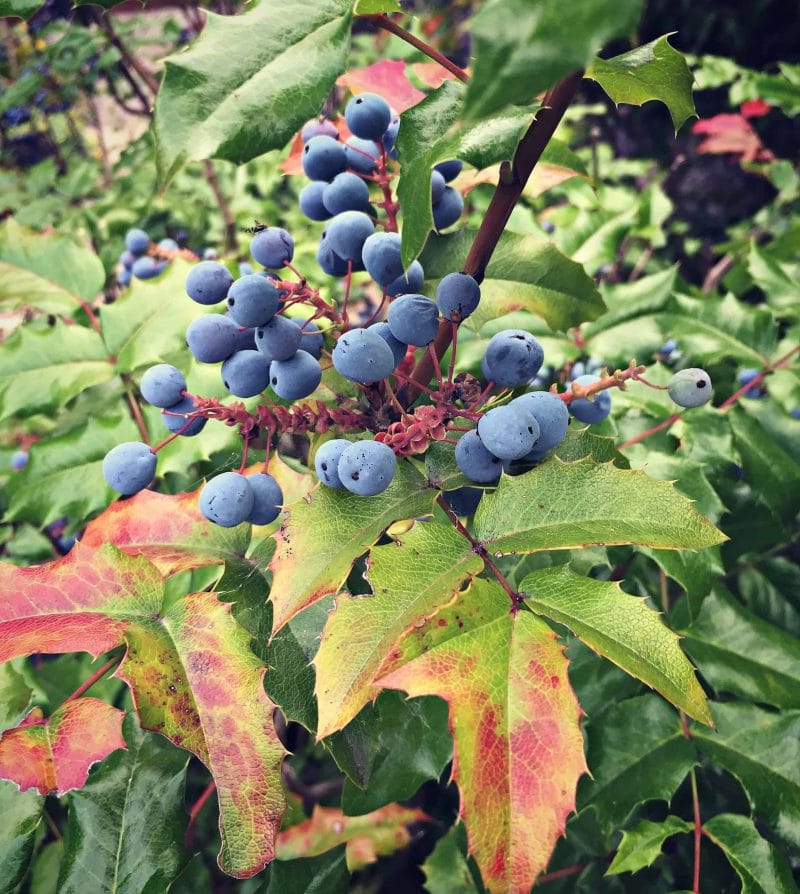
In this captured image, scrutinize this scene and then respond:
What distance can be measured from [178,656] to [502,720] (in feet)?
1.26

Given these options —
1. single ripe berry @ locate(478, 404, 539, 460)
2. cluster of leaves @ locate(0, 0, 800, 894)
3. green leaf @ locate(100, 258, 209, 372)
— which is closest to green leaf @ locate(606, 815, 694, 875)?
cluster of leaves @ locate(0, 0, 800, 894)

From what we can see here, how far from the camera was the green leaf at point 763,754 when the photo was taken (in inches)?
37.6

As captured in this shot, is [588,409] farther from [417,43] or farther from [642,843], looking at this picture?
[642,843]

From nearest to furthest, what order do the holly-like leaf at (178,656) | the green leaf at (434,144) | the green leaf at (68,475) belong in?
the green leaf at (434,144) < the holly-like leaf at (178,656) < the green leaf at (68,475)

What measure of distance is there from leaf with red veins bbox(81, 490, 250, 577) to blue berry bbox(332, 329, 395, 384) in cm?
34

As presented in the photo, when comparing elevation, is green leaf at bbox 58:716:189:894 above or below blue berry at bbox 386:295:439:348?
below

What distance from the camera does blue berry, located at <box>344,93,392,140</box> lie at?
0.85 metres

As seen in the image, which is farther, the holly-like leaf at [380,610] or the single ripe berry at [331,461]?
the single ripe berry at [331,461]

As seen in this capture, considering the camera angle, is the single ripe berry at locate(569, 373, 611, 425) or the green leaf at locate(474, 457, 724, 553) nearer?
the green leaf at locate(474, 457, 724, 553)

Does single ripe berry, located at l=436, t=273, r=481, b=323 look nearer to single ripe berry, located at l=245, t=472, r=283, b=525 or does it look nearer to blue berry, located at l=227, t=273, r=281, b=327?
blue berry, located at l=227, t=273, r=281, b=327

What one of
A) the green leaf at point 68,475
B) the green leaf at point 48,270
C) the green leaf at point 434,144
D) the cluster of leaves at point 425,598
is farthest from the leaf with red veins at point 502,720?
the green leaf at point 48,270

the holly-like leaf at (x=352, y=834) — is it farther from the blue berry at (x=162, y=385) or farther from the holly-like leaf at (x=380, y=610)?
the blue berry at (x=162, y=385)

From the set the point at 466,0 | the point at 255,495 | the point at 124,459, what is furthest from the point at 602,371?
the point at 466,0

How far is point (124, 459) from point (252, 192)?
2.50 meters
